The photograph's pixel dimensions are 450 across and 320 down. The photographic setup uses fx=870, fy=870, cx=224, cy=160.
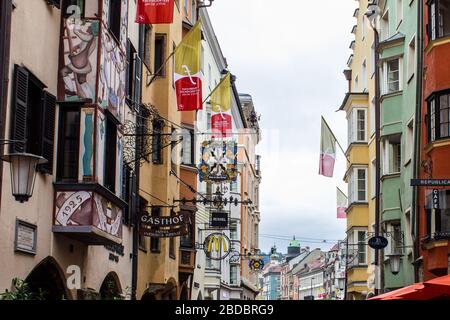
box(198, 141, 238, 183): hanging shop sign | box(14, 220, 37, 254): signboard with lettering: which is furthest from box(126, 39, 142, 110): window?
box(14, 220, 37, 254): signboard with lettering

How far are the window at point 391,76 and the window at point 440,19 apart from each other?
9.22 m

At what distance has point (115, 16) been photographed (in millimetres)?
21312

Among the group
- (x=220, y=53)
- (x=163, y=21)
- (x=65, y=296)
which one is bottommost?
(x=65, y=296)

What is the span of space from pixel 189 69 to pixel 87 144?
9202 mm

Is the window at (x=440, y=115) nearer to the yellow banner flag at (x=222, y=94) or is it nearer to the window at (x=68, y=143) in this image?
the yellow banner flag at (x=222, y=94)

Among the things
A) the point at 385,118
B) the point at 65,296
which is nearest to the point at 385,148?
the point at 385,118

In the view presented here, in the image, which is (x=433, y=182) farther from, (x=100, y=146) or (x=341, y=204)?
(x=341, y=204)

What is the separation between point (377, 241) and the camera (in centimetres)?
2759

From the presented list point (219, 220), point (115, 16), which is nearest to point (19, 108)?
point (115, 16)

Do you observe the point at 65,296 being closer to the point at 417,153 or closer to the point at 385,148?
the point at 417,153

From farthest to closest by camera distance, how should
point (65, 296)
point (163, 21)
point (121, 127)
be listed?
1. point (163, 21)
2. point (121, 127)
3. point (65, 296)

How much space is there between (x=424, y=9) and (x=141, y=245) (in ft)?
41.1

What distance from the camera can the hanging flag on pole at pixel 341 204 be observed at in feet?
169

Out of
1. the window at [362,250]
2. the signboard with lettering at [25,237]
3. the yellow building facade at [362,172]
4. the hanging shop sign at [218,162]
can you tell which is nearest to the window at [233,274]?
the yellow building facade at [362,172]
